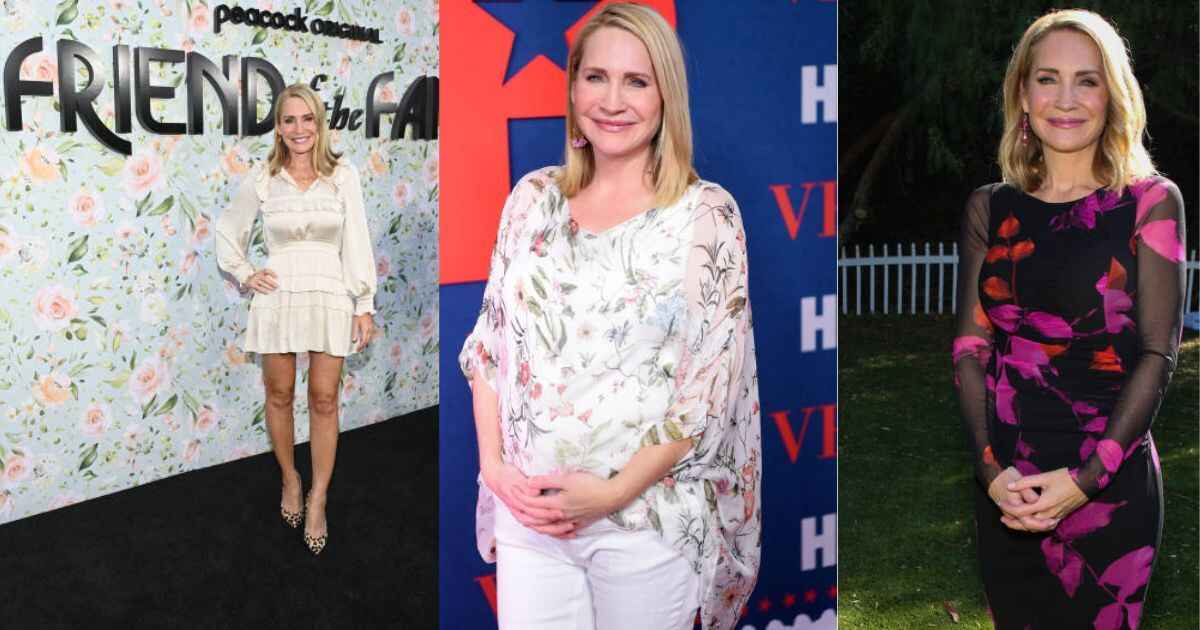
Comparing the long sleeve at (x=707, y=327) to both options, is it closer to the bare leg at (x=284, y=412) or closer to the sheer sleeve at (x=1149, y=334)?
the sheer sleeve at (x=1149, y=334)

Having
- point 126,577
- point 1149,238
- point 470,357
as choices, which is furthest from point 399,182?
point 1149,238

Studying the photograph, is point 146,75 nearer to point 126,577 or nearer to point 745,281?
point 126,577

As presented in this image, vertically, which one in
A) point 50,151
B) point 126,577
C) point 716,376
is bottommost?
point 126,577

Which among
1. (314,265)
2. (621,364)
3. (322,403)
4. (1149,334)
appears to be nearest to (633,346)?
(621,364)

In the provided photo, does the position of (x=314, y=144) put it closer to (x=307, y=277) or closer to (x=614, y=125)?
(x=307, y=277)

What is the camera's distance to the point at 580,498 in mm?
1885

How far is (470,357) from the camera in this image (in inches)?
83.0

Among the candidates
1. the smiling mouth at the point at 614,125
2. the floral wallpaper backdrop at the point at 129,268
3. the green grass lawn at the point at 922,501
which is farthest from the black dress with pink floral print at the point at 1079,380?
the floral wallpaper backdrop at the point at 129,268

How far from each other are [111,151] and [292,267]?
3.21 feet

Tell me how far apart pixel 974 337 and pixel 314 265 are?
11.1 feet

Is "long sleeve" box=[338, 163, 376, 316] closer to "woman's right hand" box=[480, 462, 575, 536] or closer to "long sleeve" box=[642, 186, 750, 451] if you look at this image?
"woman's right hand" box=[480, 462, 575, 536]

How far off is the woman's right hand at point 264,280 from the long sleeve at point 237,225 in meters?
0.11

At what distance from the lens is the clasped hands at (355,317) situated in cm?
492

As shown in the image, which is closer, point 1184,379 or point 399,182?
point 399,182
